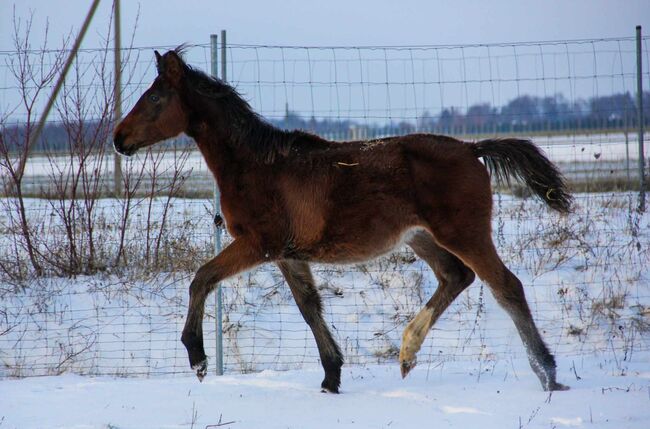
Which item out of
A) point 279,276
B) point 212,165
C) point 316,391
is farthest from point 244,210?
point 279,276

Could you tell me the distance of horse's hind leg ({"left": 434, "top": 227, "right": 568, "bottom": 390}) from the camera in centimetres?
511

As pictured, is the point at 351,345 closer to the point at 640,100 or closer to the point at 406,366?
the point at 406,366

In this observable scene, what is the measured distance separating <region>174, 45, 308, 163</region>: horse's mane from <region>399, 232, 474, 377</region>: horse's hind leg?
4.28 ft

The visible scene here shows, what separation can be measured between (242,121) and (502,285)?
2286mm

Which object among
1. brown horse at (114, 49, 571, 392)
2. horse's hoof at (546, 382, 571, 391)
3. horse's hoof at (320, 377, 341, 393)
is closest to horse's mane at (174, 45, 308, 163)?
brown horse at (114, 49, 571, 392)

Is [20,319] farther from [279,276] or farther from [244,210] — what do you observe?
[244,210]

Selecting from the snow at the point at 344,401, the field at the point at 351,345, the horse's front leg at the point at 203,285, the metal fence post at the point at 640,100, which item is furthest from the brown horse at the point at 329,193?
the metal fence post at the point at 640,100

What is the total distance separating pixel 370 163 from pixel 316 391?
1744 mm

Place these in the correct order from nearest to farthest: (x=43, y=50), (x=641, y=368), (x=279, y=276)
Answer: (x=641, y=368), (x=43, y=50), (x=279, y=276)

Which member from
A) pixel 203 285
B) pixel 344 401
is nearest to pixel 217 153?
pixel 203 285

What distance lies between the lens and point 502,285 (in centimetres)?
512

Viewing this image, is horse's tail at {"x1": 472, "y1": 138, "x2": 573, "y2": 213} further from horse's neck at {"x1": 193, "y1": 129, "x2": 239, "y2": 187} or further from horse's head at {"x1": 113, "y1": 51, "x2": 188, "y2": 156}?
horse's head at {"x1": 113, "y1": 51, "x2": 188, "y2": 156}

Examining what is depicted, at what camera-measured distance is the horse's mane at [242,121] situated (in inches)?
210

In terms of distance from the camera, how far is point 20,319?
24.8 ft
